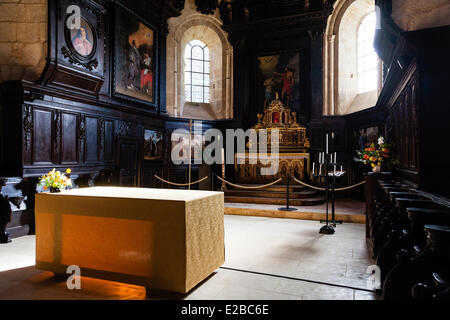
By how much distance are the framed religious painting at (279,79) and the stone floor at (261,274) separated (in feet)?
26.0

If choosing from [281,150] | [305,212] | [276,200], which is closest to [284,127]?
[281,150]

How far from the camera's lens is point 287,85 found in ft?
40.9

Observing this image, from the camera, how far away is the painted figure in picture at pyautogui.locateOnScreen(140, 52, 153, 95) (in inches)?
432

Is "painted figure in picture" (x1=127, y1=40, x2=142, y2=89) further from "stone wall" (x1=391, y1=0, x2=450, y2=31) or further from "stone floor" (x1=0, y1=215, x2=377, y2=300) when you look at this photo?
"stone wall" (x1=391, y1=0, x2=450, y2=31)

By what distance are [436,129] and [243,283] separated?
10.6ft

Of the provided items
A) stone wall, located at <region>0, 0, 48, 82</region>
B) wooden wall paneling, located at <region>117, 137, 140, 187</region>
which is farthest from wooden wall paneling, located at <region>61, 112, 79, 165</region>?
wooden wall paneling, located at <region>117, 137, 140, 187</region>

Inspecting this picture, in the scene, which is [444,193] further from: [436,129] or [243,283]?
[243,283]

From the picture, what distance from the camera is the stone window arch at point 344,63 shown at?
1159cm

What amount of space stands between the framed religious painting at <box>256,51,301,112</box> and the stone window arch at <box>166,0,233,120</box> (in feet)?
4.72

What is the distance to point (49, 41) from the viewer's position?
23.0 ft

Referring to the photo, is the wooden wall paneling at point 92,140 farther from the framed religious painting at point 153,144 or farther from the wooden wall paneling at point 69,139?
the framed religious painting at point 153,144

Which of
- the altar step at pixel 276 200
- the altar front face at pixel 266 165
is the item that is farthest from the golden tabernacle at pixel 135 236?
the altar front face at pixel 266 165

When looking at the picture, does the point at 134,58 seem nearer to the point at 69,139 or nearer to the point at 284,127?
the point at 69,139
